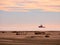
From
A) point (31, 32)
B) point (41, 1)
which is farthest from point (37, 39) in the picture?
point (41, 1)

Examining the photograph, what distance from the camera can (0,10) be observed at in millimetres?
2424

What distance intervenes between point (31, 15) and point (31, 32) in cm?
22

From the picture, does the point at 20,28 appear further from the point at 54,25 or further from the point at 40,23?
the point at 54,25

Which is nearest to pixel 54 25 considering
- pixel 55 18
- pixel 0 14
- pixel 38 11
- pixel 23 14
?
pixel 55 18

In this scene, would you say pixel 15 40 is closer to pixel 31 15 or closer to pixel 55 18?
pixel 31 15

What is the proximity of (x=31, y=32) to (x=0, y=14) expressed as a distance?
0.47 metres

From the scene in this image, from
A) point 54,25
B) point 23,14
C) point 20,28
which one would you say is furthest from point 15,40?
point 54,25

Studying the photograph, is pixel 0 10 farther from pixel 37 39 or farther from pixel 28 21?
pixel 37 39

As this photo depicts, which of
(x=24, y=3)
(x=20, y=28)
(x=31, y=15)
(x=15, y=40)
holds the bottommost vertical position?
(x=15, y=40)

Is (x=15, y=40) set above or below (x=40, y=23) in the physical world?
below

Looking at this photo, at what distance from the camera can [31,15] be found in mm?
2428

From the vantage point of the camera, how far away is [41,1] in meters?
2.43

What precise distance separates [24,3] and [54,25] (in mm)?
486

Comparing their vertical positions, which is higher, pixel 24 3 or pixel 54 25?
pixel 24 3
